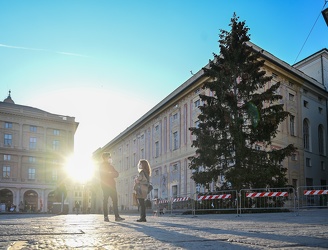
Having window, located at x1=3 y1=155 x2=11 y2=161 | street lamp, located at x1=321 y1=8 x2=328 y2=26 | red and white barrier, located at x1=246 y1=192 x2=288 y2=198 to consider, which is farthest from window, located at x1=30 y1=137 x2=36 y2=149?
red and white barrier, located at x1=246 y1=192 x2=288 y2=198

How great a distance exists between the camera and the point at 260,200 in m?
16.8

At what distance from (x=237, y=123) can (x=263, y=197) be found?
5.08 metres

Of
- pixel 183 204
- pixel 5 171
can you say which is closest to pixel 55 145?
pixel 5 171

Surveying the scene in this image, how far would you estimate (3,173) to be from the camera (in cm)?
6122

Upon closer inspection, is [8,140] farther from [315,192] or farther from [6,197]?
[315,192]

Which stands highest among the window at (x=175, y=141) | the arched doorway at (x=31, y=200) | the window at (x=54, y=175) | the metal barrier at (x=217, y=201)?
the window at (x=175, y=141)

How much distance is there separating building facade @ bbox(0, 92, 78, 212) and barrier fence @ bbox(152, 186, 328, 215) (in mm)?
46910

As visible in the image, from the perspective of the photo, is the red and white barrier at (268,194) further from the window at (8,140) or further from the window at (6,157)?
the window at (8,140)

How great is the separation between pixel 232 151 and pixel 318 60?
73.8 ft

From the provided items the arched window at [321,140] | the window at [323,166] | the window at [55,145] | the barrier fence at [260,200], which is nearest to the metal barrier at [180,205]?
the barrier fence at [260,200]

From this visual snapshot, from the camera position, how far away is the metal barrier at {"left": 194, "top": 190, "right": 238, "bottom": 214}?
17328 millimetres

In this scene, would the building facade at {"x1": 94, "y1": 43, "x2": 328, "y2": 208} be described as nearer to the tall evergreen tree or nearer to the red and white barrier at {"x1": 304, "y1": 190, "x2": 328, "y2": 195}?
the tall evergreen tree

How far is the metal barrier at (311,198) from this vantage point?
16.7 m

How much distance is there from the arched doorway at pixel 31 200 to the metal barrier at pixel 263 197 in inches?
2016
